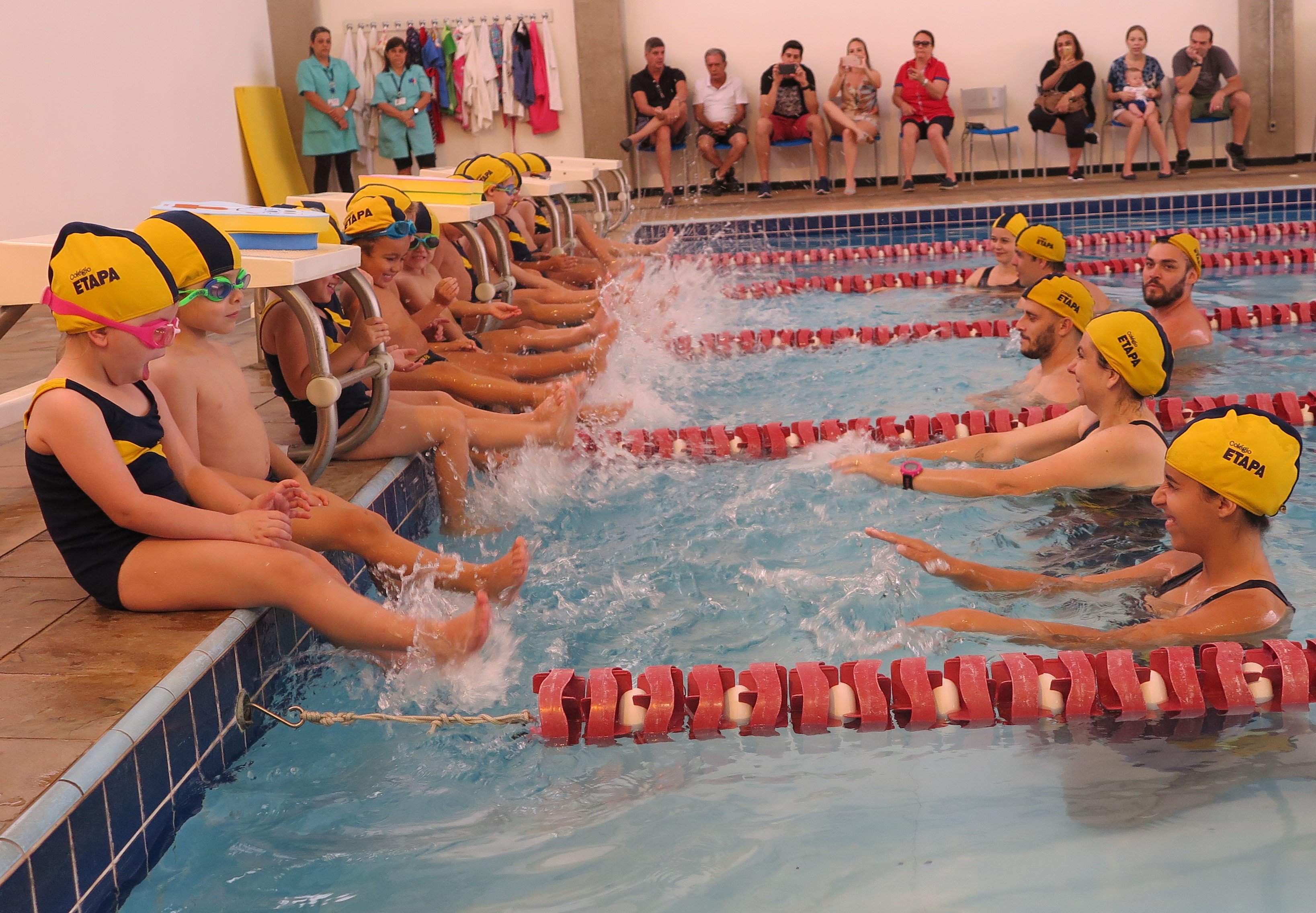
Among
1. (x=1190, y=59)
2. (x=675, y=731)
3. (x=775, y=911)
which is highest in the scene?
(x=1190, y=59)

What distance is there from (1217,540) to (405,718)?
1.85 m

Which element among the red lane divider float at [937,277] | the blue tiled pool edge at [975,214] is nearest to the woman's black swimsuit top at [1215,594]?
the red lane divider float at [937,277]

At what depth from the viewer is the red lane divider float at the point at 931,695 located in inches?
104

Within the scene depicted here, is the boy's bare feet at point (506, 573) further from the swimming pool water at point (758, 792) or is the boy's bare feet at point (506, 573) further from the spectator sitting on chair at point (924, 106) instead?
the spectator sitting on chair at point (924, 106)

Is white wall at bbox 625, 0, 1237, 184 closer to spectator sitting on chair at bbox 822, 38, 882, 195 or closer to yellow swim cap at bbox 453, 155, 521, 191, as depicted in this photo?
spectator sitting on chair at bbox 822, 38, 882, 195

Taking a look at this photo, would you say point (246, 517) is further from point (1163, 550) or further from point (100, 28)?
point (100, 28)

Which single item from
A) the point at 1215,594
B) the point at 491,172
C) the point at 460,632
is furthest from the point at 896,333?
the point at 460,632

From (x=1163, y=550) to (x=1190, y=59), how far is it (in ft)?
35.2

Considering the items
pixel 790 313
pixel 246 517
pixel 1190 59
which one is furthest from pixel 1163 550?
pixel 1190 59

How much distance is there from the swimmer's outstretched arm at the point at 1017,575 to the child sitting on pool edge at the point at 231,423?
1.05 m

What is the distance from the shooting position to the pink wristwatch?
400cm

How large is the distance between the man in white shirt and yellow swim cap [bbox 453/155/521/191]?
22.6 feet

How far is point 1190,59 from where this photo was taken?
12.4m

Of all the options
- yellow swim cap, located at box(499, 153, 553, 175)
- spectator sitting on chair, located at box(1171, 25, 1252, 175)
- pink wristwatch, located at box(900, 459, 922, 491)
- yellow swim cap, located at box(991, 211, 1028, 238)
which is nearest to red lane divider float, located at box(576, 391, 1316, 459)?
pink wristwatch, located at box(900, 459, 922, 491)
